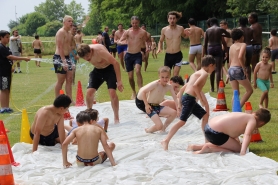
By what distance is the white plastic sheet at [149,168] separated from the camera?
6176 millimetres

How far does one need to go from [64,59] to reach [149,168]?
601cm

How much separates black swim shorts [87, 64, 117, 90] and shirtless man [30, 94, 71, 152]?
2.43 metres

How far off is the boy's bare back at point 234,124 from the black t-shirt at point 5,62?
21.8 ft

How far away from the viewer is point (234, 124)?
7332 millimetres

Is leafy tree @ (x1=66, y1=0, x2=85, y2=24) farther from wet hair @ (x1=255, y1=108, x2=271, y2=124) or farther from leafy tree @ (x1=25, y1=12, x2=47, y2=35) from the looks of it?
wet hair @ (x1=255, y1=108, x2=271, y2=124)

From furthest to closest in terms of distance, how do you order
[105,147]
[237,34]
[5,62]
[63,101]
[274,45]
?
[274,45]
[5,62]
[237,34]
[63,101]
[105,147]

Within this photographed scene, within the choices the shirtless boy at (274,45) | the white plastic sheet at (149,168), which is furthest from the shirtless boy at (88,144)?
the shirtless boy at (274,45)

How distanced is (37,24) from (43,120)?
15336cm

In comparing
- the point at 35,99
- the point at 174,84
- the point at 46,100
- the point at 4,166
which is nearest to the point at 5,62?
the point at 46,100

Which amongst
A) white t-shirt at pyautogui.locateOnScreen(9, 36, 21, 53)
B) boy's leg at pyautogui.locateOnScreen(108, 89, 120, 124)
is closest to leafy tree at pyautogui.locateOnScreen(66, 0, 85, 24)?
white t-shirt at pyautogui.locateOnScreen(9, 36, 21, 53)

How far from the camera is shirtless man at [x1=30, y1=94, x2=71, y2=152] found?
7.79 metres

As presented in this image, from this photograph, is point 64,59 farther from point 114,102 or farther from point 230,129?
point 230,129

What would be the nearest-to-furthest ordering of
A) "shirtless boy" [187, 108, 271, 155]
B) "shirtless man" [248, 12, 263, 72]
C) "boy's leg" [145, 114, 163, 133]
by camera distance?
"shirtless boy" [187, 108, 271, 155]
"boy's leg" [145, 114, 163, 133]
"shirtless man" [248, 12, 263, 72]

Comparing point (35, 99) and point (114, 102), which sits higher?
point (114, 102)
